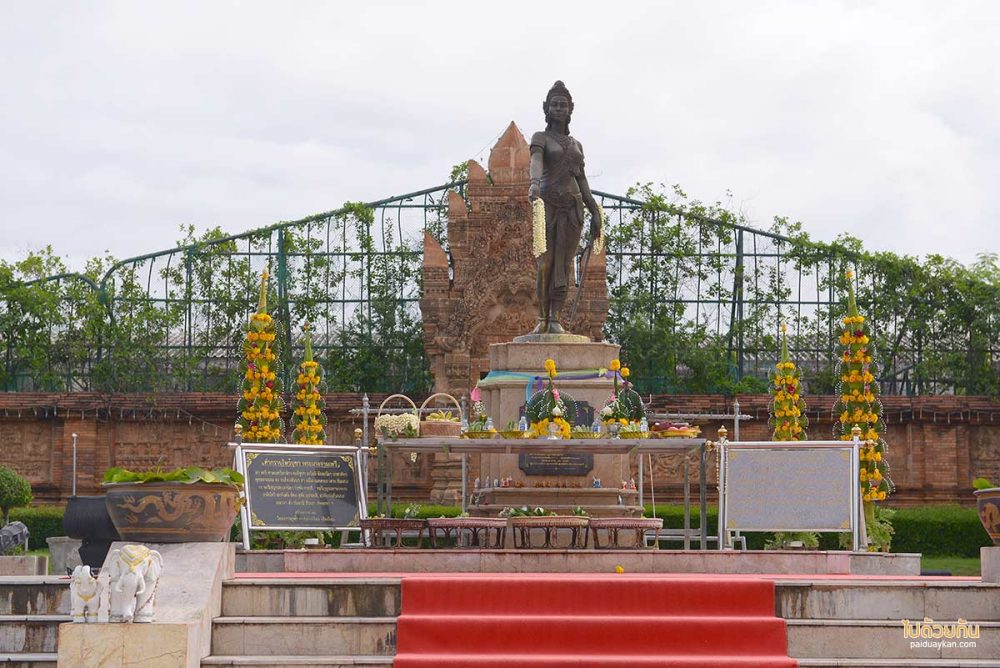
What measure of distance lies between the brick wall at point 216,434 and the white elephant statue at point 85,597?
73.8 ft

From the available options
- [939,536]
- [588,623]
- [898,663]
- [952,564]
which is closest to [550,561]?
[588,623]

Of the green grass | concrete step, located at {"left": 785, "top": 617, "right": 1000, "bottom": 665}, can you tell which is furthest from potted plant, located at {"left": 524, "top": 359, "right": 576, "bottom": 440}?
the green grass

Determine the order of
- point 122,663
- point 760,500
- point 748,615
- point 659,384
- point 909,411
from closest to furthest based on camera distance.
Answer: point 122,663, point 748,615, point 760,500, point 909,411, point 659,384

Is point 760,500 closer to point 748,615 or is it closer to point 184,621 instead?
point 748,615

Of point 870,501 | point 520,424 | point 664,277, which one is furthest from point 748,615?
point 664,277

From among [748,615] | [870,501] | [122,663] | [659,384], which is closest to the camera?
[122,663]

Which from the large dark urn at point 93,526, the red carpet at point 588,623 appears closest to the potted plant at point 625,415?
the red carpet at point 588,623

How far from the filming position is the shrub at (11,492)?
26.9 metres

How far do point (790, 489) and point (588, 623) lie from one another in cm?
455

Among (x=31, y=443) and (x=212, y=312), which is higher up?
(x=212, y=312)

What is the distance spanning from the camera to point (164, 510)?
11242 mm

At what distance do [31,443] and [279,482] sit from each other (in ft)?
67.4

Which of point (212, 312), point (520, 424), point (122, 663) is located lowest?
point (122, 663)

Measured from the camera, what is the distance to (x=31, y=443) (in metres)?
33.6
